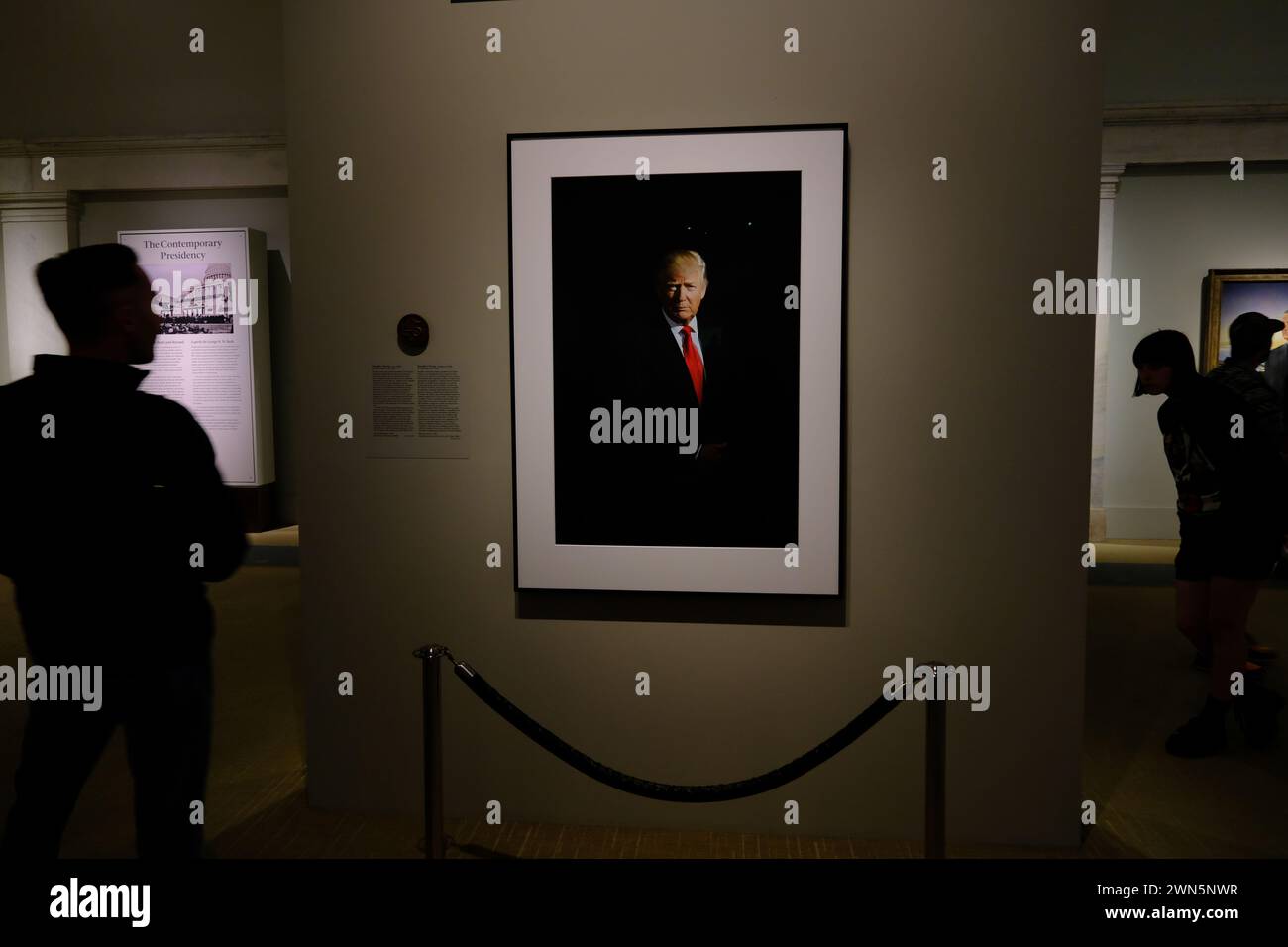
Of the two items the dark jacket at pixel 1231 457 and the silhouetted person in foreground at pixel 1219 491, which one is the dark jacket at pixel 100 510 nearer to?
the silhouetted person in foreground at pixel 1219 491

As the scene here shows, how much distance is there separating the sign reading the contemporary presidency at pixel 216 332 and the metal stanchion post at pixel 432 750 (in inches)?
307

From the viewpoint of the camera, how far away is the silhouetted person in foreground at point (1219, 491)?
150 inches

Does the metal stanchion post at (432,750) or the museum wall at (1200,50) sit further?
the museum wall at (1200,50)

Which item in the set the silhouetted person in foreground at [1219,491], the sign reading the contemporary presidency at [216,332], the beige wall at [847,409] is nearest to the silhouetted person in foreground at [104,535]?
the beige wall at [847,409]

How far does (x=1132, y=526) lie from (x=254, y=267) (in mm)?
10421

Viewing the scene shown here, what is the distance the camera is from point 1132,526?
9406 millimetres

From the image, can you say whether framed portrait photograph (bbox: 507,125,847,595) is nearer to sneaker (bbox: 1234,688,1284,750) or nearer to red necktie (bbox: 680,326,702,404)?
red necktie (bbox: 680,326,702,404)

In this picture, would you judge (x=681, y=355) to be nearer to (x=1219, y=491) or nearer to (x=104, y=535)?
(x=104, y=535)

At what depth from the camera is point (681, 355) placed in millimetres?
3221

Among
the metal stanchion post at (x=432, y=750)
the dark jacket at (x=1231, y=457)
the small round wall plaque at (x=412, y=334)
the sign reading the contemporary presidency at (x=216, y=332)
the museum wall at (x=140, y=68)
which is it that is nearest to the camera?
the metal stanchion post at (x=432, y=750)

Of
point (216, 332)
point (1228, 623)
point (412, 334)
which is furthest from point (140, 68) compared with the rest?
point (1228, 623)

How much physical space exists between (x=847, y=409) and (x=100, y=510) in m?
2.45

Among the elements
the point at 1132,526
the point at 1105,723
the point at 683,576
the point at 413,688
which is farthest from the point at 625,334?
the point at 1132,526

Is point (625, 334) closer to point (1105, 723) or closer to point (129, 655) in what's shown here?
point (129, 655)
